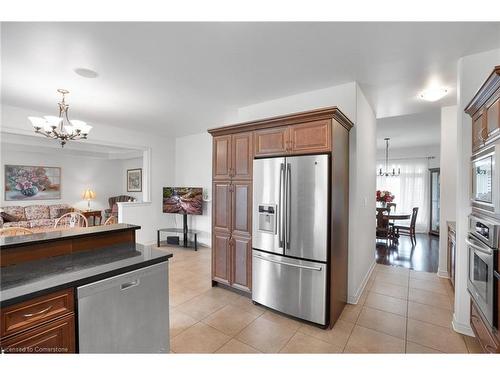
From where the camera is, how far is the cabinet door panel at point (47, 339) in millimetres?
1182

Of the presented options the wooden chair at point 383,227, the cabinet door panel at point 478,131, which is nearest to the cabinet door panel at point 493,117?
the cabinet door panel at point 478,131

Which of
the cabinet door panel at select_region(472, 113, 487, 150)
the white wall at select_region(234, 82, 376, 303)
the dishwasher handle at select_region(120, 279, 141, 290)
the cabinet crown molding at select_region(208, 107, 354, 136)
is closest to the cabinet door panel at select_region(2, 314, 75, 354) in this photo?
the dishwasher handle at select_region(120, 279, 141, 290)

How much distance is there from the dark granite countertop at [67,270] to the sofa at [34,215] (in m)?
5.92

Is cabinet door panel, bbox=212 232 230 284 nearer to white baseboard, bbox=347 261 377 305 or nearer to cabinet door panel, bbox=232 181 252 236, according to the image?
cabinet door panel, bbox=232 181 252 236

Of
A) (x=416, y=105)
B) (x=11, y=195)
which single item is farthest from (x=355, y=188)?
(x=11, y=195)

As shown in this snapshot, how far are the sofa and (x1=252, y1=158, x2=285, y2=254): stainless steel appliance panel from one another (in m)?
6.24

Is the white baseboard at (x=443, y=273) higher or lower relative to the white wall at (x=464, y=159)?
lower

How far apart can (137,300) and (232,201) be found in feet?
5.54

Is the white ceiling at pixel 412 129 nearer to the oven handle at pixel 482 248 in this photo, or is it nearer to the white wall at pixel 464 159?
the white wall at pixel 464 159

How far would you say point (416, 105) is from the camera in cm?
370

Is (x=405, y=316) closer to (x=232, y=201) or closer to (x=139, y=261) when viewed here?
(x=232, y=201)

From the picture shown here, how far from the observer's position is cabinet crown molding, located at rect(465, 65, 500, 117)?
1577 millimetres

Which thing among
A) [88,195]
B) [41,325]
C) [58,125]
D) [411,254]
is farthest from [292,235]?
[88,195]
